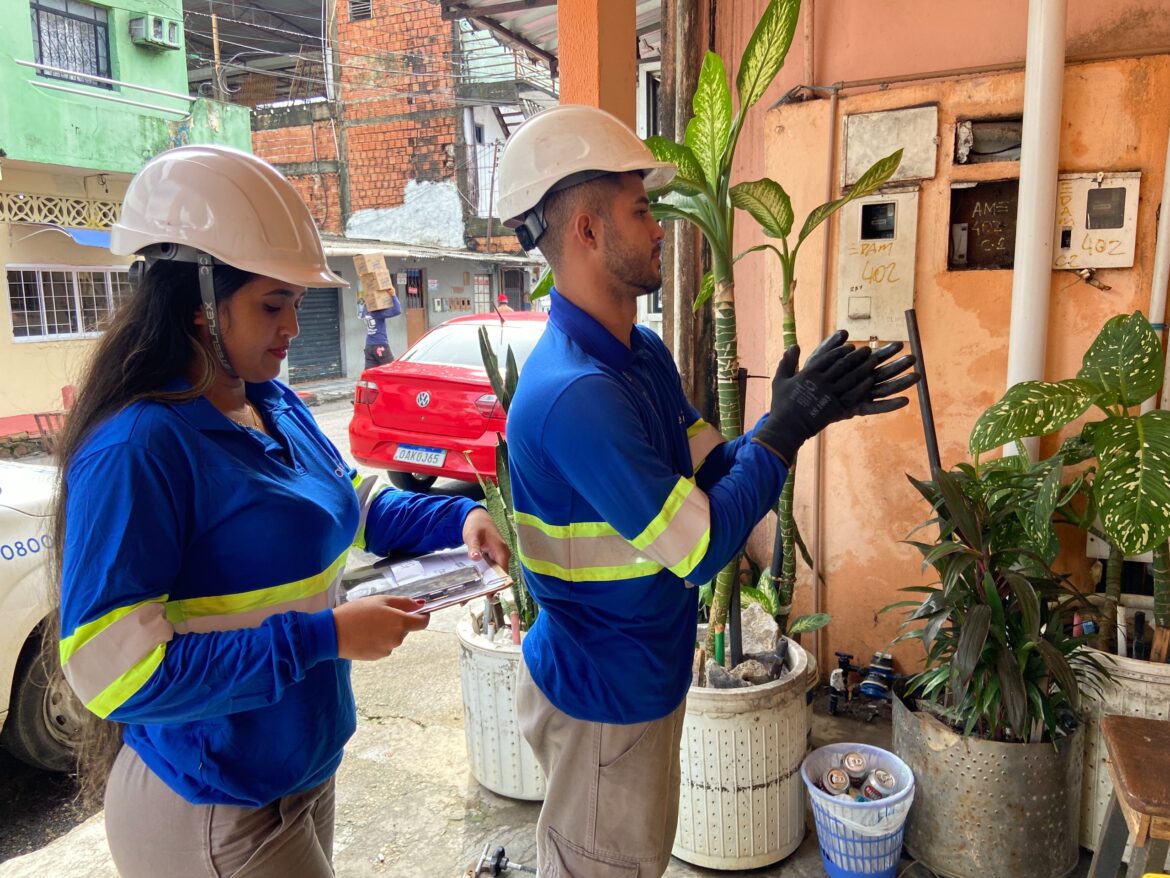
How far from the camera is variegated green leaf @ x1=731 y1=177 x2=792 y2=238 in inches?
90.4

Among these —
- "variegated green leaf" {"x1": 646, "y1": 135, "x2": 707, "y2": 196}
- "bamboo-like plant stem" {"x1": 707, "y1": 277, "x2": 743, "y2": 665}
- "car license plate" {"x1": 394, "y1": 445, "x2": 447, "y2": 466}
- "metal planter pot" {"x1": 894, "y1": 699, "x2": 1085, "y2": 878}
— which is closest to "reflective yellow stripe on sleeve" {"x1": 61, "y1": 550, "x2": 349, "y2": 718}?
"bamboo-like plant stem" {"x1": 707, "y1": 277, "x2": 743, "y2": 665}

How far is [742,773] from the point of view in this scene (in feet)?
7.68

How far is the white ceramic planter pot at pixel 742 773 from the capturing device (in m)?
2.31

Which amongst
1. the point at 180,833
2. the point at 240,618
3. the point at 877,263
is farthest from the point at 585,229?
the point at 877,263

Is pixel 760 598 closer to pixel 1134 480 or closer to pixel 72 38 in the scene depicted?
pixel 1134 480

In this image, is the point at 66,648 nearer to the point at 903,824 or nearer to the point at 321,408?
the point at 903,824

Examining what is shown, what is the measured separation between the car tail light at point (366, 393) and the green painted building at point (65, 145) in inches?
205

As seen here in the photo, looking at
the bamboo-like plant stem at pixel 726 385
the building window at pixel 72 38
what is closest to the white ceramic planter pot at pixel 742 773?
the bamboo-like plant stem at pixel 726 385

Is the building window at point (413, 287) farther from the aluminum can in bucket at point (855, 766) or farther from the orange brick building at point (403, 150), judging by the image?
the aluminum can in bucket at point (855, 766)

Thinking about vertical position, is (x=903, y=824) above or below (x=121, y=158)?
below

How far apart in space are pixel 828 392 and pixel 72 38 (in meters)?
11.7

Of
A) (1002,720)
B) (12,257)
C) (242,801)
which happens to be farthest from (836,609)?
(12,257)

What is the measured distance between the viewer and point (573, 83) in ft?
9.21

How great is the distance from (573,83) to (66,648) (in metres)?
2.36
